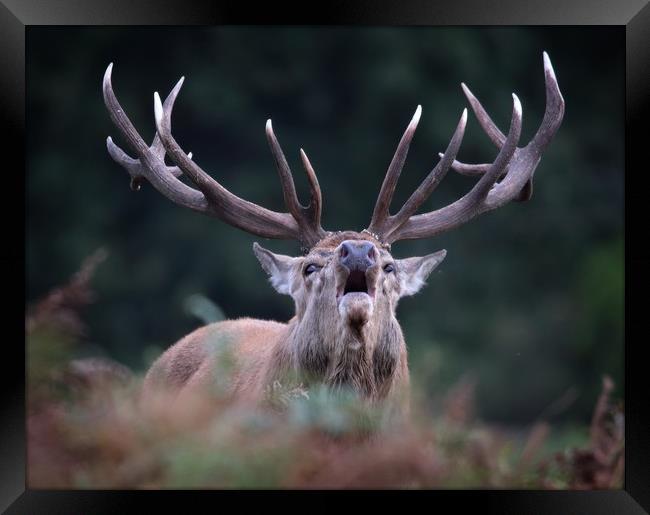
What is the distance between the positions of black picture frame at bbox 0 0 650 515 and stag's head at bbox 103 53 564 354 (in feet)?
2.55

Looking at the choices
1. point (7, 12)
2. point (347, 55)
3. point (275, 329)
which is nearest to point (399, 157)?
point (275, 329)

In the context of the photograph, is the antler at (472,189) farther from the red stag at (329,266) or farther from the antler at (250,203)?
the antler at (250,203)

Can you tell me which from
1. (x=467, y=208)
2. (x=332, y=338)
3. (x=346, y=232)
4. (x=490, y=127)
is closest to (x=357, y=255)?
(x=332, y=338)

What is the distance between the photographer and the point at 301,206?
5.78 m

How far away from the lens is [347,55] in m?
17.0

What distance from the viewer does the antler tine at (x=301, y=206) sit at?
5734 mm

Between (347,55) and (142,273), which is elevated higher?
(347,55)

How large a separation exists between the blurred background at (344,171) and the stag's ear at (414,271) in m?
9.08

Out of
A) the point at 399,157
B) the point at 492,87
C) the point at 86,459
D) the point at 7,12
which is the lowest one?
the point at 86,459

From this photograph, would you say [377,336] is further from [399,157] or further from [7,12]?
[7,12]

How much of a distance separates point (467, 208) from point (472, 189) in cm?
13

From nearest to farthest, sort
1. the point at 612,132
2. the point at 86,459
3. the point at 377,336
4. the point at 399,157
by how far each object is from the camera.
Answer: the point at 86,459
the point at 377,336
the point at 399,157
the point at 612,132

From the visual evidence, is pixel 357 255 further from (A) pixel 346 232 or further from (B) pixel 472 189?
(B) pixel 472 189

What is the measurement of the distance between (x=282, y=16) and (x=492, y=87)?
39.2 feet
